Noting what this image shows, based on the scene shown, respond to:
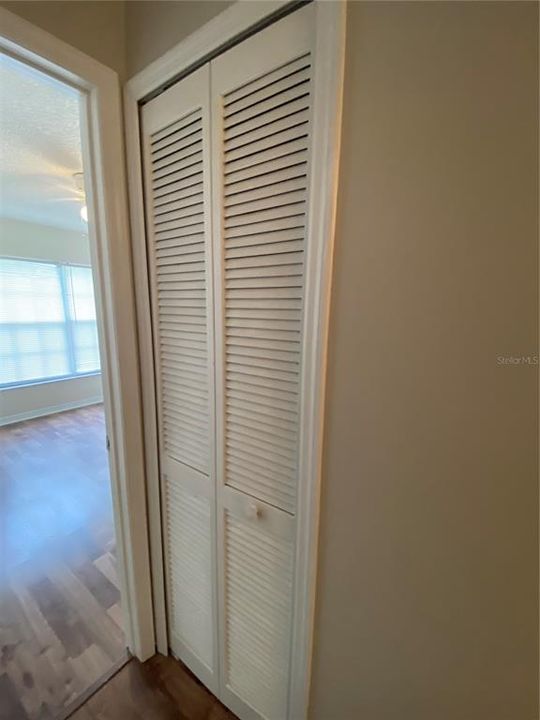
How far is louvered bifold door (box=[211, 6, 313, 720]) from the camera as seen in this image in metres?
0.70

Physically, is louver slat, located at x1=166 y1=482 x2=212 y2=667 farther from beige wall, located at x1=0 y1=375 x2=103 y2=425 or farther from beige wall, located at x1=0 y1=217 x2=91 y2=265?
beige wall, located at x1=0 y1=375 x2=103 y2=425

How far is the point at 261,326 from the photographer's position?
818 millimetres

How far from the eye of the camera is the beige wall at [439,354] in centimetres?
49

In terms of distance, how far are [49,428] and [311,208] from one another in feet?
14.6

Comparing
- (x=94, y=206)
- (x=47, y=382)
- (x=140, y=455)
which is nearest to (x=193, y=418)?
(x=140, y=455)

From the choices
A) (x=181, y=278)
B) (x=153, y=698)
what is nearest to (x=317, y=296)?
(x=181, y=278)

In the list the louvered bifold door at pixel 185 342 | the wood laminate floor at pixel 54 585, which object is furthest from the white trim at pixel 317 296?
the wood laminate floor at pixel 54 585

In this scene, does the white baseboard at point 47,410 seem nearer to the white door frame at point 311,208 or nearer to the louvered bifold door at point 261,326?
the white door frame at point 311,208

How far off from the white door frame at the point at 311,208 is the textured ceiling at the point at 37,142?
287 millimetres

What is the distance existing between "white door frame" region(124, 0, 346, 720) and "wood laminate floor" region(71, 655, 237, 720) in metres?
0.47

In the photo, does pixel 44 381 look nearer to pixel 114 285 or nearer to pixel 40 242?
pixel 40 242

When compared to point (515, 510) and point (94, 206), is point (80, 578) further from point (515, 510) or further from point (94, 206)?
point (515, 510)

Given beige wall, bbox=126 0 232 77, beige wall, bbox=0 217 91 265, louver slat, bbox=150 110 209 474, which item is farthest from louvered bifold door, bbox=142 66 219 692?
beige wall, bbox=0 217 91 265

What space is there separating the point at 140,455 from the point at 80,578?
118 centimetres
